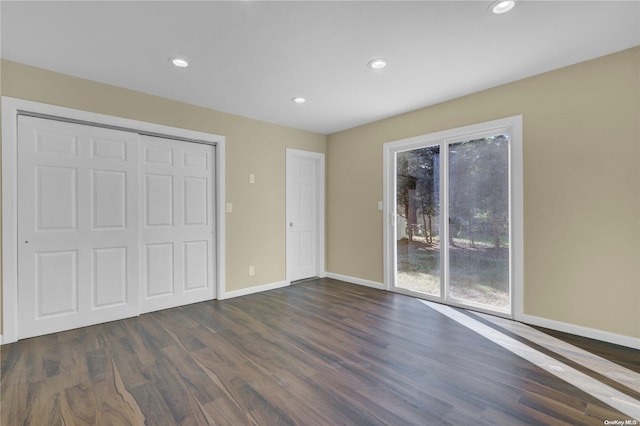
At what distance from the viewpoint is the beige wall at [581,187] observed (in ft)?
8.50

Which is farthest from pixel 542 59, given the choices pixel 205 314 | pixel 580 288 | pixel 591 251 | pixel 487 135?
pixel 205 314

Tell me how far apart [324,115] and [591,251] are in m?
3.41

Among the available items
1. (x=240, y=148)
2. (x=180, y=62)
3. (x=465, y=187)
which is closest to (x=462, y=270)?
(x=465, y=187)

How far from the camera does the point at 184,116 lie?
12.4 feet

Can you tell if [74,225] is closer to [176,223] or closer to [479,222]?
[176,223]

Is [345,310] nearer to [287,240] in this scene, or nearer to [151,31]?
[287,240]

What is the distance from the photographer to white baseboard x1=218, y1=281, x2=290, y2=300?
13.5 feet

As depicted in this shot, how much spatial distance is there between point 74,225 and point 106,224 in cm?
27

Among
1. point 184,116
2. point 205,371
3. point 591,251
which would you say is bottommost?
point 205,371

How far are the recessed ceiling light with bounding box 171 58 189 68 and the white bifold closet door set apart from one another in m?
1.14

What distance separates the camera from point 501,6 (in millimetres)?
2021

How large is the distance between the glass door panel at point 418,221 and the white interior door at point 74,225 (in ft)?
11.5

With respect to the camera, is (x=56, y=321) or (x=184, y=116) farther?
(x=184, y=116)

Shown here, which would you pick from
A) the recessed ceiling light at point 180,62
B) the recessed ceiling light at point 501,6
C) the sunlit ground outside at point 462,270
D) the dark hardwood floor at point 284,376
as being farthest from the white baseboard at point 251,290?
the recessed ceiling light at point 501,6
